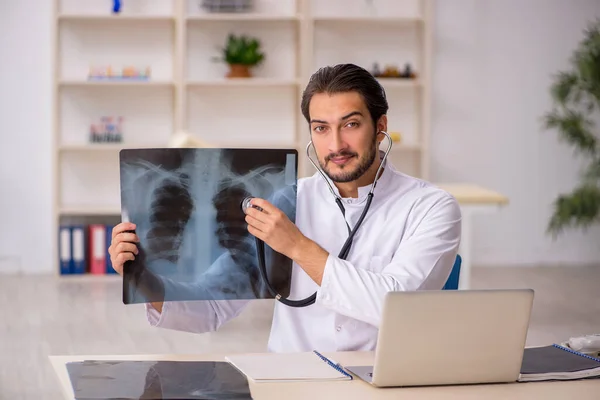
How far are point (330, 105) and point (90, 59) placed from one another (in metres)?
4.31

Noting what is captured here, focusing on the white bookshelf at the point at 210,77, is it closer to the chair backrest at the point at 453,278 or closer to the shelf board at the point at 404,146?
the shelf board at the point at 404,146

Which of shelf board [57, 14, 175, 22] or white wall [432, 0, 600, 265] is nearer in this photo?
shelf board [57, 14, 175, 22]

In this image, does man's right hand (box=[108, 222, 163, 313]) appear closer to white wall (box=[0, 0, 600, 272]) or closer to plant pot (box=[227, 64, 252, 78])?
plant pot (box=[227, 64, 252, 78])

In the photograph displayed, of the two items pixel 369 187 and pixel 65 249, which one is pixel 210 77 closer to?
pixel 65 249

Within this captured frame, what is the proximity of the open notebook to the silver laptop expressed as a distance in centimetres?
9

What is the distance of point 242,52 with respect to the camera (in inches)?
229

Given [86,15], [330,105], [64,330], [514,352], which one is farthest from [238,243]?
[86,15]

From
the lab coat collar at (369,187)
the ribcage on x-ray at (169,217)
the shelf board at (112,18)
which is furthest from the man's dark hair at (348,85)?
the shelf board at (112,18)

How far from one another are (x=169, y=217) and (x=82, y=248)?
4169 mm

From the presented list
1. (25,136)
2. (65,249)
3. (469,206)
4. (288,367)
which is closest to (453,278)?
(288,367)

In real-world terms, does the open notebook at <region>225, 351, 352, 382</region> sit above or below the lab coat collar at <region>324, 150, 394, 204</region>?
below

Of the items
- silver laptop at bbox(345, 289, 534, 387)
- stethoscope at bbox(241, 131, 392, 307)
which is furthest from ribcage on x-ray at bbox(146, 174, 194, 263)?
silver laptop at bbox(345, 289, 534, 387)

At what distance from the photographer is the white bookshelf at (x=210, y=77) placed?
5.94 metres

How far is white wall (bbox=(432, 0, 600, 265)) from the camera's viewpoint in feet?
20.5
